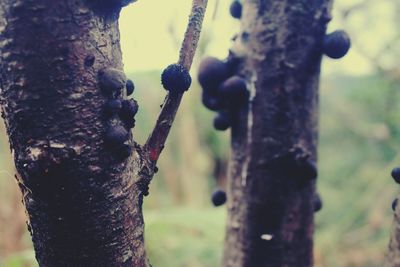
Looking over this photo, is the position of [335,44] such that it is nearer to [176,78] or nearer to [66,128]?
[176,78]

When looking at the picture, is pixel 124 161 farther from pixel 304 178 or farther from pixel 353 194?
pixel 353 194

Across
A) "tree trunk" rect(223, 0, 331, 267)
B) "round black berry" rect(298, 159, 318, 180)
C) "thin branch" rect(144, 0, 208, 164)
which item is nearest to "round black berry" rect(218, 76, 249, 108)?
"tree trunk" rect(223, 0, 331, 267)

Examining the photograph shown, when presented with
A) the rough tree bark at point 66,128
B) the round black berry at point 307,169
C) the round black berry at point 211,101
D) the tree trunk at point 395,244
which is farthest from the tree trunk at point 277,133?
the rough tree bark at point 66,128

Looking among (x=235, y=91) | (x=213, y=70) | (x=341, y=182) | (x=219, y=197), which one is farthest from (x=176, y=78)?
(x=341, y=182)

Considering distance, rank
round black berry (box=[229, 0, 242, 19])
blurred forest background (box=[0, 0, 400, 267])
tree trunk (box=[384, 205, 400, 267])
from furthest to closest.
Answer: blurred forest background (box=[0, 0, 400, 267]), round black berry (box=[229, 0, 242, 19]), tree trunk (box=[384, 205, 400, 267])

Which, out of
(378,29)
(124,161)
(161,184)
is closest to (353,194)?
(378,29)

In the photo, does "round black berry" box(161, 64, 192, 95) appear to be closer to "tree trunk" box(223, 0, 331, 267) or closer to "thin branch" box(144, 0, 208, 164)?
"thin branch" box(144, 0, 208, 164)

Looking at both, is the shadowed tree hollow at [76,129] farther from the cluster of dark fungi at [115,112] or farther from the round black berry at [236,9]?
the round black berry at [236,9]
